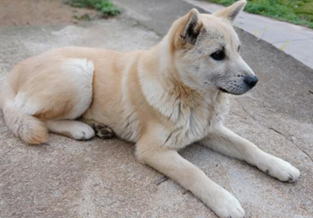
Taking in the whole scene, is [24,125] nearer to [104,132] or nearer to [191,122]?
[104,132]

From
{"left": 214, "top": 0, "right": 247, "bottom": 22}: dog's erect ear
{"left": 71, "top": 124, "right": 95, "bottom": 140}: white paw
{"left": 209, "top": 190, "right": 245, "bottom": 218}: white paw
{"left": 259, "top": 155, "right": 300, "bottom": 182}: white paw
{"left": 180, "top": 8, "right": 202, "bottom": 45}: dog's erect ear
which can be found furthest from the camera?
{"left": 71, "top": 124, "right": 95, "bottom": 140}: white paw

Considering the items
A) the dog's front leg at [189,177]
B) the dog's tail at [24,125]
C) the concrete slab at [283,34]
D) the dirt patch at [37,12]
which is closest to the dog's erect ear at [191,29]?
the dog's front leg at [189,177]

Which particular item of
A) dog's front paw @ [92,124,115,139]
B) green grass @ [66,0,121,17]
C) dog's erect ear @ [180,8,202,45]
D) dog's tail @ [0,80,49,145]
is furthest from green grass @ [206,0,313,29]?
dog's tail @ [0,80,49,145]

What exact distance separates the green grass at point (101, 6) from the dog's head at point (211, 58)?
505 centimetres

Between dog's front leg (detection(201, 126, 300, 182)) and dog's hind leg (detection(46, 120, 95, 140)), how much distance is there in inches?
48.8

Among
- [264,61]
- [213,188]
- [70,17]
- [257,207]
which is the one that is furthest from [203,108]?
[70,17]

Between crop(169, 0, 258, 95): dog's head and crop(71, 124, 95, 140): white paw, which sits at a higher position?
crop(169, 0, 258, 95): dog's head

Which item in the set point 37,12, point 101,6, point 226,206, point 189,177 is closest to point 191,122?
point 189,177

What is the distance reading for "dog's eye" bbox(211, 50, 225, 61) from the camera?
115 inches

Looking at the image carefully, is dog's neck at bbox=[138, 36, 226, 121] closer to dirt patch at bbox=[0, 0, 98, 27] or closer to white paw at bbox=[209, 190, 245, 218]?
white paw at bbox=[209, 190, 245, 218]

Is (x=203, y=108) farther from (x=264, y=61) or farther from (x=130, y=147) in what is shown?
(x=264, y=61)

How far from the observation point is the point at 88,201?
2816 millimetres

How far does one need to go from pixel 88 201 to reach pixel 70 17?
5.55m

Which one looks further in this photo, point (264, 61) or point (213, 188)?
point (264, 61)
